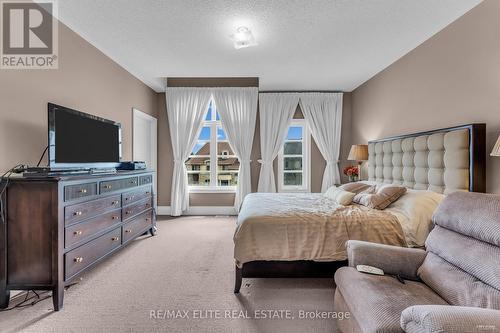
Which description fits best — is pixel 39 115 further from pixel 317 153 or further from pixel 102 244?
pixel 317 153

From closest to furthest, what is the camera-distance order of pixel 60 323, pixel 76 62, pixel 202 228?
pixel 60 323
pixel 76 62
pixel 202 228

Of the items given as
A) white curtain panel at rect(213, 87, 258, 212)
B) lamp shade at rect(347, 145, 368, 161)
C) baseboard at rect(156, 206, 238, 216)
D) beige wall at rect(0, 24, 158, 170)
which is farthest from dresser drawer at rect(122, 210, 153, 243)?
lamp shade at rect(347, 145, 368, 161)

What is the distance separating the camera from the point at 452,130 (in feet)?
7.56

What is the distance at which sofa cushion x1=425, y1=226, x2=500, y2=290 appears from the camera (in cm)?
123

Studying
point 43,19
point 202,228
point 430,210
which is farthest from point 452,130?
point 43,19

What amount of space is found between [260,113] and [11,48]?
3.57 metres

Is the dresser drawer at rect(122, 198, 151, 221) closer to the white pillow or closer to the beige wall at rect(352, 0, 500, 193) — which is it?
the white pillow

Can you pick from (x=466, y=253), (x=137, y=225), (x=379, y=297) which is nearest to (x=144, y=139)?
(x=137, y=225)

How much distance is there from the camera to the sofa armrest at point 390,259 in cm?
161

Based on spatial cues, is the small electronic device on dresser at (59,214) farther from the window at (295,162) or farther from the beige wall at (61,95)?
the window at (295,162)

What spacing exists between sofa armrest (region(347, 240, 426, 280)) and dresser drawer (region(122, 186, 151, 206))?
2545 mm

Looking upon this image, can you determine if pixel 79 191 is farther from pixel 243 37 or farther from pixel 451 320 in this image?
pixel 451 320

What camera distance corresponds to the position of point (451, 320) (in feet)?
3.02

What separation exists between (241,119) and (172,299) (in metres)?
3.47
